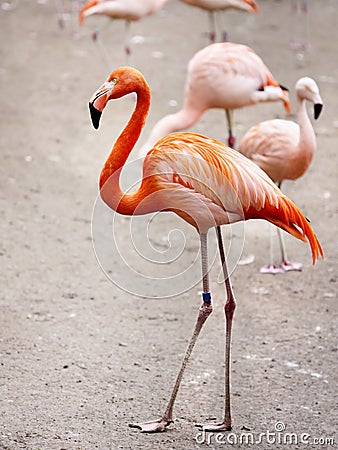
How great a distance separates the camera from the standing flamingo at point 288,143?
437 centimetres

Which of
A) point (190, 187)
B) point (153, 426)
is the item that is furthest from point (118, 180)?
point (153, 426)

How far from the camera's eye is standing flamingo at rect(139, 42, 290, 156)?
5.05 metres

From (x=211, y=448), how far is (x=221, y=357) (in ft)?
2.43

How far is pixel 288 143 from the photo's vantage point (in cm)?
441

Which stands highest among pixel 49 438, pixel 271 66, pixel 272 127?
pixel 272 127

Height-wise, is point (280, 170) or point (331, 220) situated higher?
point (280, 170)

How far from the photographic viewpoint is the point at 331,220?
5.17 meters

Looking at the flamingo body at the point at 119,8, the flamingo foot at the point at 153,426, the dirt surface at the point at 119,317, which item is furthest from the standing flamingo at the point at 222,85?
the flamingo foot at the point at 153,426

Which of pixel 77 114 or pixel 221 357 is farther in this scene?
pixel 77 114

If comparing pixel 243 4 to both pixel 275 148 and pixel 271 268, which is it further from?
pixel 271 268

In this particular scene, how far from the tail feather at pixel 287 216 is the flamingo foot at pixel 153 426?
80 cm

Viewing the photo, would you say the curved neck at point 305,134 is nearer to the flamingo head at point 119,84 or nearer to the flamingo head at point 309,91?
the flamingo head at point 309,91

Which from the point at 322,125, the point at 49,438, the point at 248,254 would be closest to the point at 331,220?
the point at 248,254

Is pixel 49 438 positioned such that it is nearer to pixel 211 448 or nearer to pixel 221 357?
pixel 211 448
